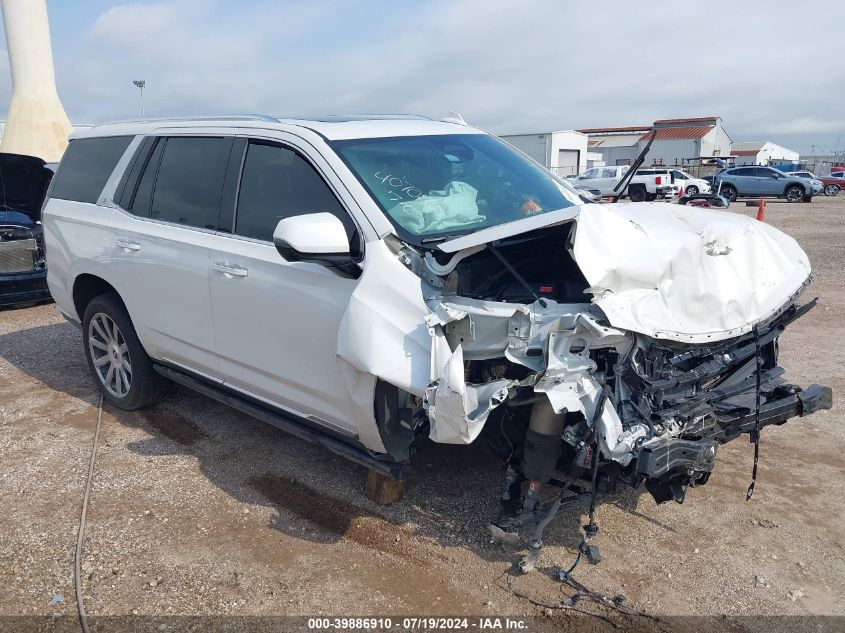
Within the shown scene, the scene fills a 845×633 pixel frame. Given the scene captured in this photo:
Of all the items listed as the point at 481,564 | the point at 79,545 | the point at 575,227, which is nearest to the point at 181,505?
the point at 79,545

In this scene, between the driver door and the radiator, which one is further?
the radiator

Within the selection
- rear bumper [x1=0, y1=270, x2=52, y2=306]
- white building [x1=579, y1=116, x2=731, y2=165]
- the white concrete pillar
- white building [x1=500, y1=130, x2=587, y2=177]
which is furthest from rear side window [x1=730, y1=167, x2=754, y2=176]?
rear bumper [x1=0, y1=270, x2=52, y2=306]

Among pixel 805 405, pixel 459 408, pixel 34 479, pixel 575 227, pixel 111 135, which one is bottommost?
pixel 34 479

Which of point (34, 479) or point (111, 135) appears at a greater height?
point (111, 135)

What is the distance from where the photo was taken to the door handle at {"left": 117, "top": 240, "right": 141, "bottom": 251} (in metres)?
4.44

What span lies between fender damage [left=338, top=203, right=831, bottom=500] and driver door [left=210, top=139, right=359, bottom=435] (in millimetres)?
371

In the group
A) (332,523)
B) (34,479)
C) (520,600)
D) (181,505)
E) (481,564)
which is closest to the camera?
(520,600)

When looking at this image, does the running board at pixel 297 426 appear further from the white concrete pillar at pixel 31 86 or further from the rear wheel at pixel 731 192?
the rear wheel at pixel 731 192

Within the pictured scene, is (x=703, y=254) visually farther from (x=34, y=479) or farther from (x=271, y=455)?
(x=34, y=479)

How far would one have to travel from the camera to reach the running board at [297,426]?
11.0 ft

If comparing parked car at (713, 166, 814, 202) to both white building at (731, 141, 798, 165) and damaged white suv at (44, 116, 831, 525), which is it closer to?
Result: damaged white suv at (44, 116, 831, 525)

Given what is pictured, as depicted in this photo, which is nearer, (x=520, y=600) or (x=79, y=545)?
(x=520, y=600)

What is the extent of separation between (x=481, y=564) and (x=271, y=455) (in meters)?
1.75

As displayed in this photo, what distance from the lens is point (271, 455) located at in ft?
14.5
